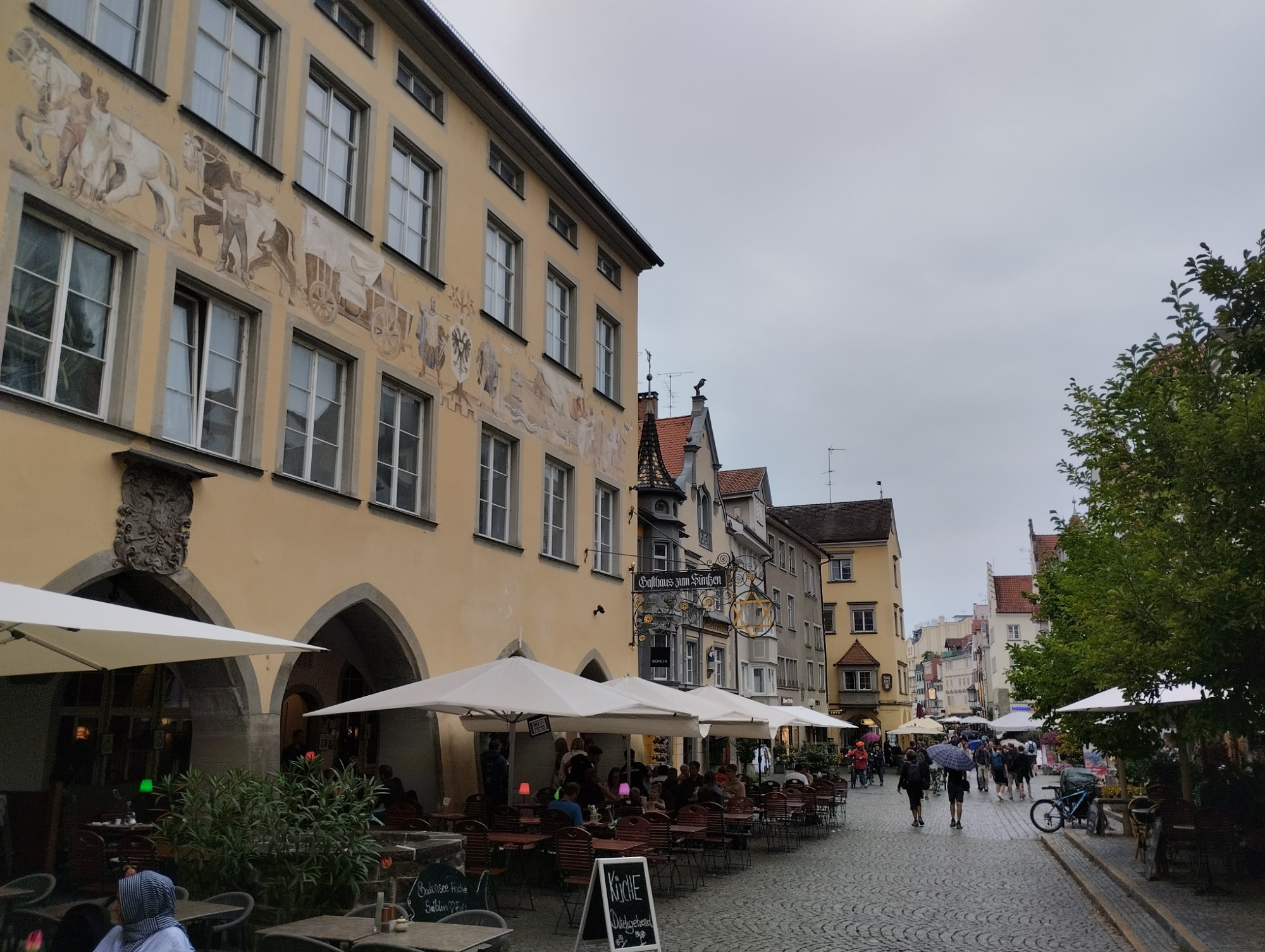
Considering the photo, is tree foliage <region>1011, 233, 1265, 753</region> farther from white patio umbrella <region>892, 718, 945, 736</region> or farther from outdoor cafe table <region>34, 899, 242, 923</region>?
white patio umbrella <region>892, 718, 945, 736</region>

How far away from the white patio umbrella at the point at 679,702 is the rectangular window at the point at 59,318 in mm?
6804

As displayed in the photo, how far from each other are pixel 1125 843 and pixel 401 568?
44.5 ft

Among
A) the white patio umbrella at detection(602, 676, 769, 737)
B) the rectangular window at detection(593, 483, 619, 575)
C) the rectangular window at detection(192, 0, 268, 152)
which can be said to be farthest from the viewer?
the rectangular window at detection(593, 483, 619, 575)

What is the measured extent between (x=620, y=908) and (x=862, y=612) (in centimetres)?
5851

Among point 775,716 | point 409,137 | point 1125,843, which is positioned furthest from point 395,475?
point 1125,843

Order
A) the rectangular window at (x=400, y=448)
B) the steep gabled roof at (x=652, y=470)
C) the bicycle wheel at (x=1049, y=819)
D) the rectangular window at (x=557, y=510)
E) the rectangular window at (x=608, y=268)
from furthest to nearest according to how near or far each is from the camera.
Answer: the steep gabled roof at (x=652, y=470) < the rectangular window at (x=608, y=268) < the bicycle wheel at (x=1049, y=819) < the rectangular window at (x=557, y=510) < the rectangular window at (x=400, y=448)

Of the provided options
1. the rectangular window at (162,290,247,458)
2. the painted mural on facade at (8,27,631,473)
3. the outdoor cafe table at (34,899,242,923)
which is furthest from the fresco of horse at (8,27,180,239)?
the outdoor cafe table at (34,899,242,923)

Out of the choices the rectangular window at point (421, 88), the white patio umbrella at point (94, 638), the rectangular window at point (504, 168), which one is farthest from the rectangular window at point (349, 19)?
the white patio umbrella at point (94, 638)

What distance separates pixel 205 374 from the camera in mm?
12156

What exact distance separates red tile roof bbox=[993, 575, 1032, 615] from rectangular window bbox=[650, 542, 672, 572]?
77005mm

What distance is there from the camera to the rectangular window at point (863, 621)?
64750 mm

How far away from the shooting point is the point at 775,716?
21.3m

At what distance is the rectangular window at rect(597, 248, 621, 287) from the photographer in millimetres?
23672

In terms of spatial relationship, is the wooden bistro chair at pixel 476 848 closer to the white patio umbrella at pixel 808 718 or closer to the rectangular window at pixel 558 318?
the rectangular window at pixel 558 318
